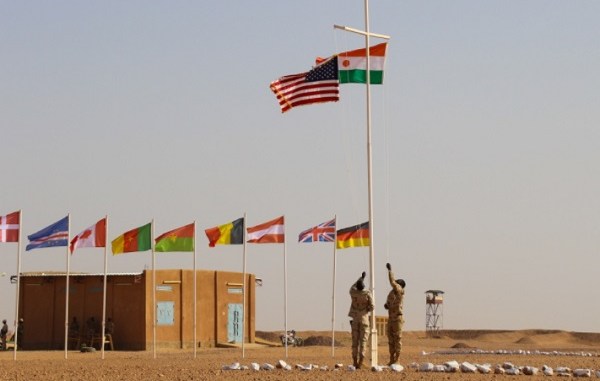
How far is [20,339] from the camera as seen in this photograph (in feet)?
166

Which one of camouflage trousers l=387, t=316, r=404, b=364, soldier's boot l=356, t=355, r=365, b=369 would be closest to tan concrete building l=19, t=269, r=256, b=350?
camouflage trousers l=387, t=316, r=404, b=364

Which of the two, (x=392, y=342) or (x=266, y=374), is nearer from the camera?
(x=266, y=374)

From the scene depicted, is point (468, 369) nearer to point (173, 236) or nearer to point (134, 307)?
point (173, 236)

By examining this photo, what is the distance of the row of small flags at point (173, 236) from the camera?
1443 inches

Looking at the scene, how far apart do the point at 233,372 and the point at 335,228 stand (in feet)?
53.1

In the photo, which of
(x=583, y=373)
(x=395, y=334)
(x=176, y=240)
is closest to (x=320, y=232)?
(x=176, y=240)

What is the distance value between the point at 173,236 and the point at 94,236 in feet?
8.82

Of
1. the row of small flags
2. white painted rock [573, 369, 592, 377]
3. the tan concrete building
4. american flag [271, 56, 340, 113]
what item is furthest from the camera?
the tan concrete building

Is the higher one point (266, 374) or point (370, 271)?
point (370, 271)

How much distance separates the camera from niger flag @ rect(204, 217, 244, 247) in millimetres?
38844

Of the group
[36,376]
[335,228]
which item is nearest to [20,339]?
[335,228]

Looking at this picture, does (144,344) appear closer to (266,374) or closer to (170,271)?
(170,271)

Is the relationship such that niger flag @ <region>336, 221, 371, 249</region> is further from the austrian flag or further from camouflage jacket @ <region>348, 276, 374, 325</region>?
camouflage jacket @ <region>348, 276, 374, 325</region>

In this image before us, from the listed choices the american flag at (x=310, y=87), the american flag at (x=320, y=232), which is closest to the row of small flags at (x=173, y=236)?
the american flag at (x=320, y=232)
